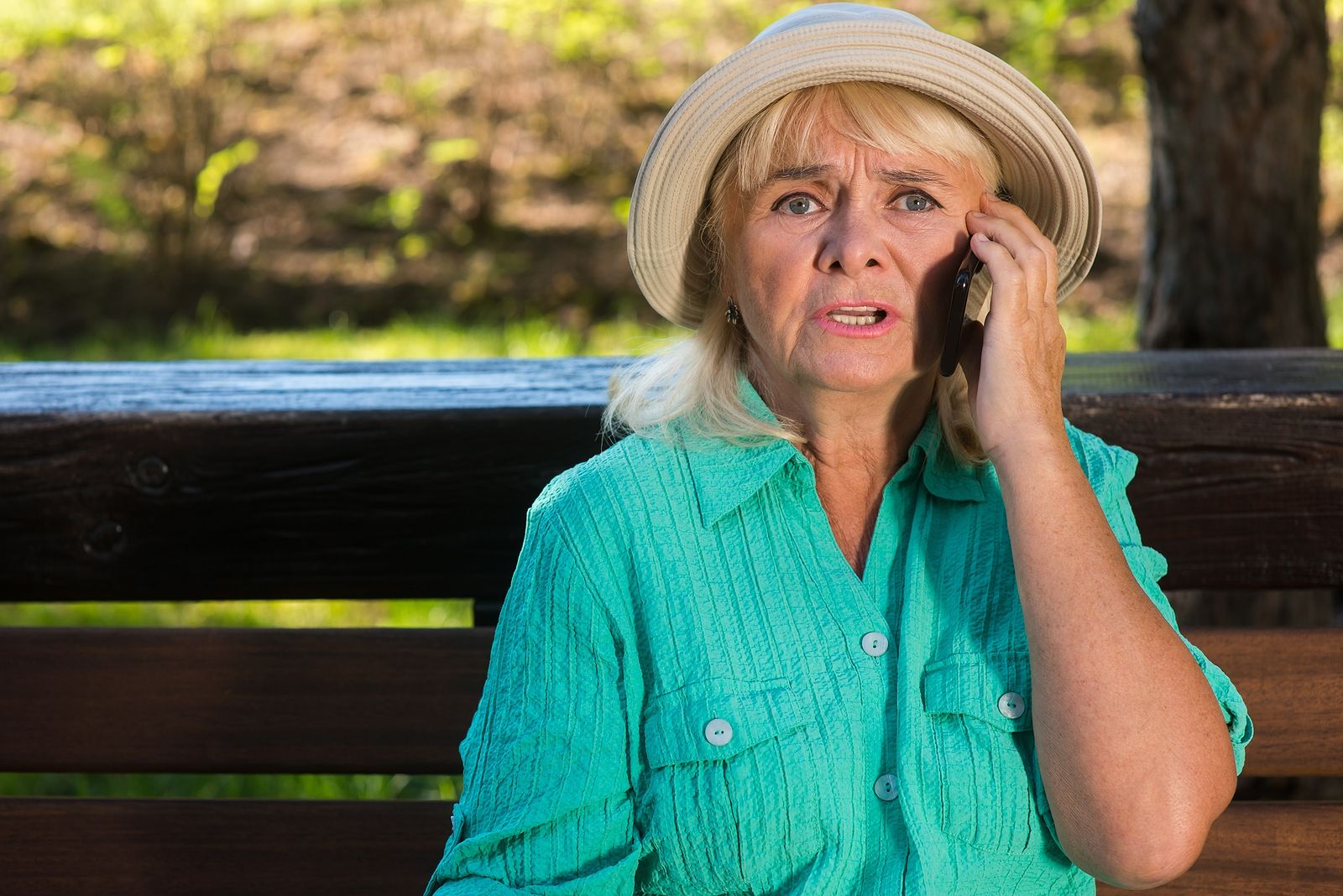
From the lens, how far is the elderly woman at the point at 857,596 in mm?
1741

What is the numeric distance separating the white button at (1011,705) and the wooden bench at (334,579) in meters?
0.50

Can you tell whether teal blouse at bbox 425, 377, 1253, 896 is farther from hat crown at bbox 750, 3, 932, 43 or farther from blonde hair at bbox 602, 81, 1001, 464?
hat crown at bbox 750, 3, 932, 43

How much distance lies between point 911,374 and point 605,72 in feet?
20.9

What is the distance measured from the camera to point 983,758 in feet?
5.99

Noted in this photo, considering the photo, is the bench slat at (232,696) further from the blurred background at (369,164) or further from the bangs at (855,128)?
the blurred background at (369,164)

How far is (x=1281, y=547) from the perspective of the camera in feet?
7.17

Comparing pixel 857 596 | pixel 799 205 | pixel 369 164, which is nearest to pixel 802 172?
pixel 799 205

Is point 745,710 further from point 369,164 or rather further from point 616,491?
point 369,164

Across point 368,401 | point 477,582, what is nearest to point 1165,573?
point 477,582

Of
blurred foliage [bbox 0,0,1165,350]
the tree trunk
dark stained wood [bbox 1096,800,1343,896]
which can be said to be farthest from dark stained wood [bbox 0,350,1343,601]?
→ blurred foliage [bbox 0,0,1165,350]

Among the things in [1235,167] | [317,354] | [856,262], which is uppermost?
[317,354]

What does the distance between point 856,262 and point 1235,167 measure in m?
2.14

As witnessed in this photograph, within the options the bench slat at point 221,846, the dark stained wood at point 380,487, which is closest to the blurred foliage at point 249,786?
the bench slat at point 221,846

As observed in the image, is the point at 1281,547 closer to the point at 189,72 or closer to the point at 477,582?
the point at 477,582
